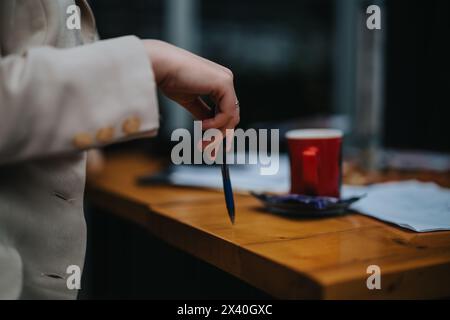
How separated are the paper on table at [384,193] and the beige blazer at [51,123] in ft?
1.38

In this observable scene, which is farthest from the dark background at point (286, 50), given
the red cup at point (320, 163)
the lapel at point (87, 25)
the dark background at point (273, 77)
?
the lapel at point (87, 25)

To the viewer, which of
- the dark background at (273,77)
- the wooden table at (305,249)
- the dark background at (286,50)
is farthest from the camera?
the dark background at (286,50)

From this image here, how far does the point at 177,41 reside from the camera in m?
2.48

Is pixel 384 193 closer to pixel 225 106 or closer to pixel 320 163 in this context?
pixel 320 163

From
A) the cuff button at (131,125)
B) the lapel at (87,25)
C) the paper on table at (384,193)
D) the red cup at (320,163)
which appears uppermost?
the lapel at (87,25)

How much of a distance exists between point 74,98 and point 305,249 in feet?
1.08

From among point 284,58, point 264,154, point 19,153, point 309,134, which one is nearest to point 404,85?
point 264,154

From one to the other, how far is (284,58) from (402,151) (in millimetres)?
1425

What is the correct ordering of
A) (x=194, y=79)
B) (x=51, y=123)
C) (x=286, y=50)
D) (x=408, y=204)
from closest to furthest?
(x=51, y=123), (x=194, y=79), (x=408, y=204), (x=286, y=50)

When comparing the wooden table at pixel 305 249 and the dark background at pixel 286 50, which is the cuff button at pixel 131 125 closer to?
the wooden table at pixel 305 249

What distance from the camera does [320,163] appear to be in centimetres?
85

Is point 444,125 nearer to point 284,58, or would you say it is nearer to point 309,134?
point 309,134

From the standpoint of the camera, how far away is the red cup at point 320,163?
0.83 m

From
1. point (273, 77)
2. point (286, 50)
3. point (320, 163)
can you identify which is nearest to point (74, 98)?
point (320, 163)
